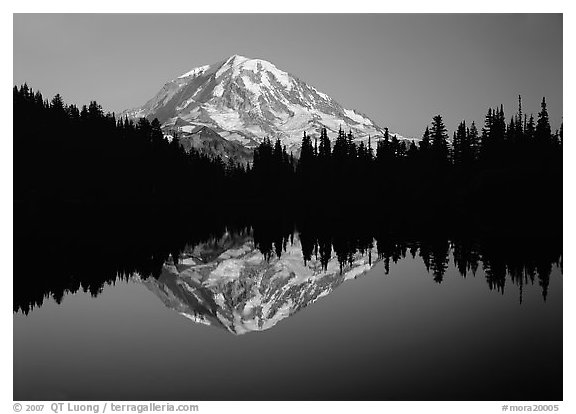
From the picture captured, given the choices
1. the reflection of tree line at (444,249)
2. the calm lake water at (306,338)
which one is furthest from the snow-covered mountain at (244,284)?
the reflection of tree line at (444,249)

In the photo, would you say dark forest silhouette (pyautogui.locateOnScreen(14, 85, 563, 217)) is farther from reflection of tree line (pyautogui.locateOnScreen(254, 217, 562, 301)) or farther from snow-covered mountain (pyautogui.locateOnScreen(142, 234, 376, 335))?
snow-covered mountain (pyautogui.locateOnScreen(142, 234, 376, 335))

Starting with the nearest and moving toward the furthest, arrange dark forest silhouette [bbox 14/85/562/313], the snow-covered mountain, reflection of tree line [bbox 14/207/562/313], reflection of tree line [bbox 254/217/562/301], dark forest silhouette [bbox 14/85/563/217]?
the snow-covered mountain < reflection of tree line [bbox 14/207/562/313] < reflection of tree line [bbox 254/217/562/301] < dark forest silhouette [bbox 14/85/562/313] < dark forest silhouette [bbox 14/85/563/217]

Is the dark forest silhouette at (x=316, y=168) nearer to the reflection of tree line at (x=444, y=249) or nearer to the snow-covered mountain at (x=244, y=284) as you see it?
the reflection of tree line at (x=444, y=249)

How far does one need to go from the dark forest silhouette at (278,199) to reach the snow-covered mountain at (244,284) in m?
1.75

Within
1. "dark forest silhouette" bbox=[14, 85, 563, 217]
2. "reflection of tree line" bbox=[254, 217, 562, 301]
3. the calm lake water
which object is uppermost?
"dark forest silhouette" bbox=[14, 85, 563, 217]

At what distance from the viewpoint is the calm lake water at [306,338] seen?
14.2 m

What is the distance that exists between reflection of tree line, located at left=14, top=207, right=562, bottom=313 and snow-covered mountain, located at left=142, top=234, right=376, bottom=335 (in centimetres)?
122

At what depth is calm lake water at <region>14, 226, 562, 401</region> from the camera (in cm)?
1419

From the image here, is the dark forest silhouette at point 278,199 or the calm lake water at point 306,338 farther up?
the dark forest silhouette at point 278,199

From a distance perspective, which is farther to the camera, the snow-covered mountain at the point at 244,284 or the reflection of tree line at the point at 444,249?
the reflection of tree line at the point at 444,249

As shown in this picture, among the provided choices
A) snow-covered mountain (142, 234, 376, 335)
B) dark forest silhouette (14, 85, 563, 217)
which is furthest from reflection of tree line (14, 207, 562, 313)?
dark forest silhouette (14, 85, 563, 217)

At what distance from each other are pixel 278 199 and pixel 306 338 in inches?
5679
